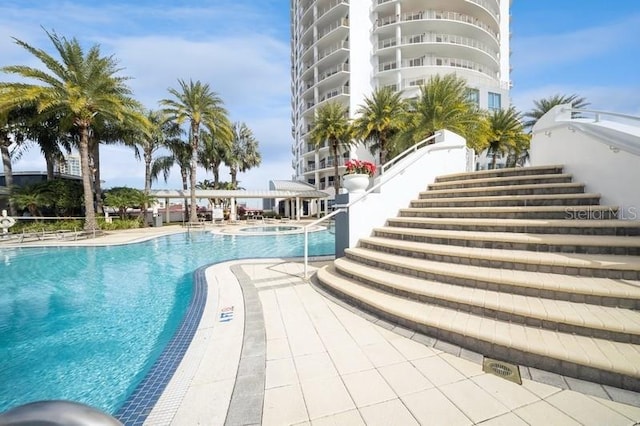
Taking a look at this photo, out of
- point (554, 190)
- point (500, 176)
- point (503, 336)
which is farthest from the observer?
point (500, 176)

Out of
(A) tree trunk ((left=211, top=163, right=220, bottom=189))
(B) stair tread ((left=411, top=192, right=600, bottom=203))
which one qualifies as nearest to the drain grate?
(B) stair tread ((left=411, top=192, right=600, bottom=203))

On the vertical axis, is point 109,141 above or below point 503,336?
above

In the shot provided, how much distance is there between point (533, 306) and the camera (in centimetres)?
292

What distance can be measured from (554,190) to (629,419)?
4376mm

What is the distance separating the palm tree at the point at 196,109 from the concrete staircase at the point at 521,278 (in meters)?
20.4

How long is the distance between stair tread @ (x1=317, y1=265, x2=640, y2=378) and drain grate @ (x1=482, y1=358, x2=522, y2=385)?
0.19 meters

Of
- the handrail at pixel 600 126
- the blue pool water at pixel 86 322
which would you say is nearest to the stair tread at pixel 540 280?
the handrail at pixel 600 126

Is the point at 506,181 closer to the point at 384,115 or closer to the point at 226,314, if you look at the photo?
the point at 226,314

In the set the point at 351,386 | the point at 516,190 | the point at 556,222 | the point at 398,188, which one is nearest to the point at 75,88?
the point at 398,188

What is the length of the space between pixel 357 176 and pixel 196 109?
19.8m

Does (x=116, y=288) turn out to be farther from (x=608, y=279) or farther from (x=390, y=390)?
(x=608, y=279)

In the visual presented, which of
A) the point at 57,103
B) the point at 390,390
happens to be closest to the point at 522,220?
the point at 390,390

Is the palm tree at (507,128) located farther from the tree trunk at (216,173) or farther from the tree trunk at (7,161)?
the tree trunk at (7,161)

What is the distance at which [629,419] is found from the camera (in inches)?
75.4
